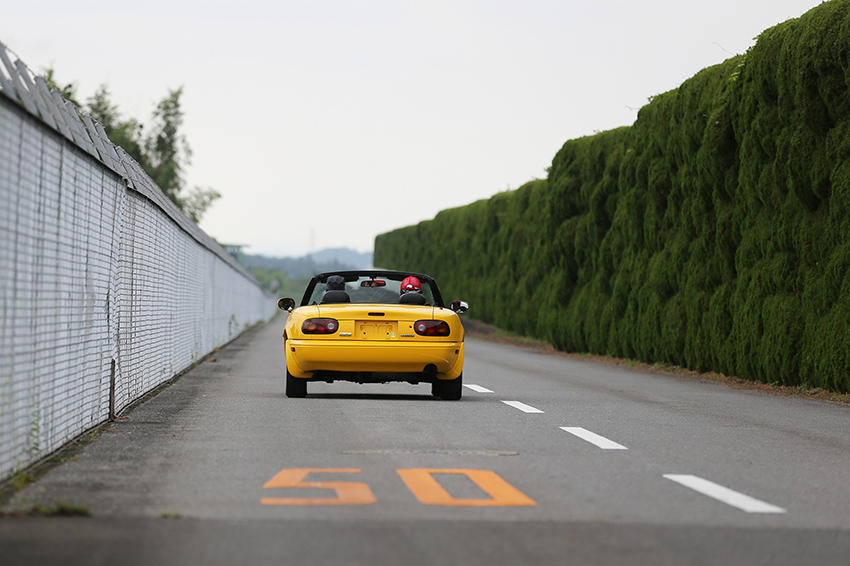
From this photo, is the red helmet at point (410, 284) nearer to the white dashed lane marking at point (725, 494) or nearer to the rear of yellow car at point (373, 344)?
the rear of yellow car at point (373, 344)

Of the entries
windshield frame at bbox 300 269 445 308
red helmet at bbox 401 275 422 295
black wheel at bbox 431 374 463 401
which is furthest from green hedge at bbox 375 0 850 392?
red helmet at bbox 401 275 422 295

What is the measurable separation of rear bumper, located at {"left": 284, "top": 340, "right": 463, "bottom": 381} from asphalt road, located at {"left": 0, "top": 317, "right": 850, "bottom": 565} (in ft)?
1.35

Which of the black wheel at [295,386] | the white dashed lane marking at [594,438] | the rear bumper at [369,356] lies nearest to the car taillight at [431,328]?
the rear bumper at [369,356]

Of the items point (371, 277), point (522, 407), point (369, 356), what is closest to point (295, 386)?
point (369, 356)

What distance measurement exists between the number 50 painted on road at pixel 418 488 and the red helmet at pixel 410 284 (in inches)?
270

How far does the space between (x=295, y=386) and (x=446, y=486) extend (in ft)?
23.0

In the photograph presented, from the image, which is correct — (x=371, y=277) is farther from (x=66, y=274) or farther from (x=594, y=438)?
(x=66, y=274)

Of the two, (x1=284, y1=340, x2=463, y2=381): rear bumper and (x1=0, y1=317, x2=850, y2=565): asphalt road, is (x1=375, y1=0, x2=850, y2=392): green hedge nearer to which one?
(x1=0, y1=317, x2=850, y2=565): asphalt road

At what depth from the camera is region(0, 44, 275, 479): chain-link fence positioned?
7.56 metres

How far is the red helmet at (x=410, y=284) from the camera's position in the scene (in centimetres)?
1509


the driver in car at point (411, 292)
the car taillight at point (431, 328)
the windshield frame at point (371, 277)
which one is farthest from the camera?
the windshield frame at point (371, 277)

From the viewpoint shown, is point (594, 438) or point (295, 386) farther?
point (295, 386)

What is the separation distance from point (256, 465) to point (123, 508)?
189cm

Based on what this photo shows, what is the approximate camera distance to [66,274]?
938 cm
